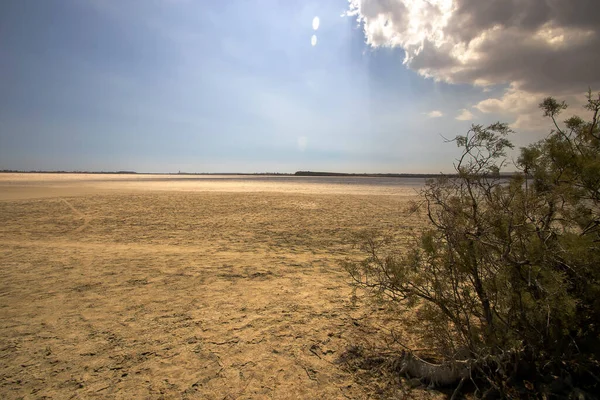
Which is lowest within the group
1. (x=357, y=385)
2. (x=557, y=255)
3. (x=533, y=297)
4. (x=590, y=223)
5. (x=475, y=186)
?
(x=357, y=385)

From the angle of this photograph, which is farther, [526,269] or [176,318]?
[176,318]

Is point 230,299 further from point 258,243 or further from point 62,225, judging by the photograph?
point 62,225

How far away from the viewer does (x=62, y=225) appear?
1071 centimetres

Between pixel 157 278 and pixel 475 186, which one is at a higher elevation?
pixel 475 186

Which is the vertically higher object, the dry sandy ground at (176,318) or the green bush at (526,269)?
the green bush at (526,269)

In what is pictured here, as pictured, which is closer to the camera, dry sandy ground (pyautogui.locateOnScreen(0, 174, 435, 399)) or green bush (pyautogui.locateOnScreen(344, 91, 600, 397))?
green bush (pyautogui.locateOnScreen(344, 91, 600, 397))

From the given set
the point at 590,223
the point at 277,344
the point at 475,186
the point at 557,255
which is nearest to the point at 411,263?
the point at 475,186

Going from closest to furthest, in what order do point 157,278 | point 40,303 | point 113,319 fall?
point 113,319
point 40,303
point 157,278

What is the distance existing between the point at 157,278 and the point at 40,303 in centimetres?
166

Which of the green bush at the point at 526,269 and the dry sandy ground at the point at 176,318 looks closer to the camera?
the green bush at the point at 526,269

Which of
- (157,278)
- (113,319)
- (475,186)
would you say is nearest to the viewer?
(475,186)

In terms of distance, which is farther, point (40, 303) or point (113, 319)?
point (40, 303)

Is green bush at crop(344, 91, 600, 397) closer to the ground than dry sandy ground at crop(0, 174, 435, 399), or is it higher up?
higher up

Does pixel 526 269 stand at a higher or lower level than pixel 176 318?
higher
